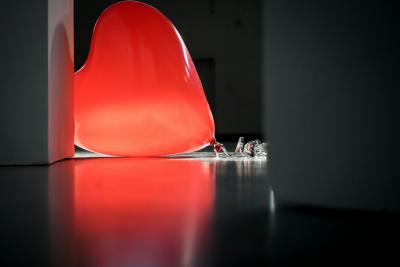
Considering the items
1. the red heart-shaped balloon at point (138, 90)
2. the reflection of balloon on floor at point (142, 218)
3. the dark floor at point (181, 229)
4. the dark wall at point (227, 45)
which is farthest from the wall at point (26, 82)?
the dark wall at point (227, 45)

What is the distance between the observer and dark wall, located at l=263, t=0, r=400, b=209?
2.36 feet

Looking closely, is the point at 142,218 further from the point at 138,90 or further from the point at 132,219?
the point at 138,90

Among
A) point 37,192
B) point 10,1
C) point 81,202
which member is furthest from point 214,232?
point 10,1

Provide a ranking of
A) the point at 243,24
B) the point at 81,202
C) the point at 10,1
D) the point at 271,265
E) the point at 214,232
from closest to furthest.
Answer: the point at 271,265 < the point at 214,232 < the point at 81,202 < the point at 10,1 < the point at 243,24

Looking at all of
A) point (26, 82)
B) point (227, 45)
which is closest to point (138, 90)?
point (26, 82)

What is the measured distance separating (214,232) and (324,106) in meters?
0.32

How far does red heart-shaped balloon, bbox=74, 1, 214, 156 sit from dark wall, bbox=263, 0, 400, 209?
1.36 metres

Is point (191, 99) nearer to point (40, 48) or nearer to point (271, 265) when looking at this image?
point (40, 48)

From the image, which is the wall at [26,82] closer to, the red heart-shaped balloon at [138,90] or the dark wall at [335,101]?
the red heart-shaped balloon at [138,90]

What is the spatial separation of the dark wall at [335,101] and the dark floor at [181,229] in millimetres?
51

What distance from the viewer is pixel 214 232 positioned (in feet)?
2.09

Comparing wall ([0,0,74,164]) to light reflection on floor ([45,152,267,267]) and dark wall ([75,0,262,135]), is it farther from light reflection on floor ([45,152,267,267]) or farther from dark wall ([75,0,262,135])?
dark wall ([75,0,262,135])

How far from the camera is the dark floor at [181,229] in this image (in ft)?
1.70

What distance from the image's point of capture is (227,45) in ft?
26.7
